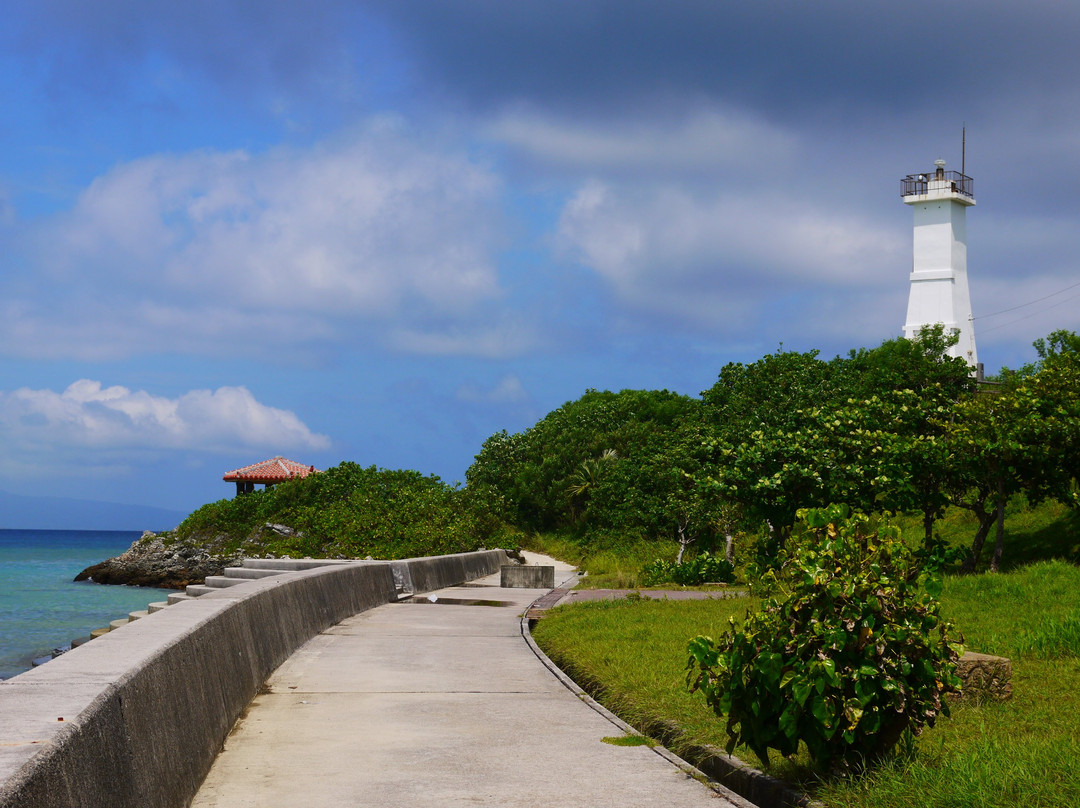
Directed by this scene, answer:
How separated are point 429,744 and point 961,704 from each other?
401 cm

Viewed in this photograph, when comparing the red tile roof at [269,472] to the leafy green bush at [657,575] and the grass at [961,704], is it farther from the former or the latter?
the grass at [961,704]

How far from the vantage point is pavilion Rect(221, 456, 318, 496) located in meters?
60.7

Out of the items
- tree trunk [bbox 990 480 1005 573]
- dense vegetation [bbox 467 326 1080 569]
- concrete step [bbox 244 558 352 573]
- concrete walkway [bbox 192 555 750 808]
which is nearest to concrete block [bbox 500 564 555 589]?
dense vegetation [bbox 467 326 1080 569]

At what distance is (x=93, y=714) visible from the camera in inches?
165

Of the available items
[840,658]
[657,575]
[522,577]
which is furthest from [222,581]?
[840,658]

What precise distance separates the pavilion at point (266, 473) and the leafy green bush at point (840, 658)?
56378 mm

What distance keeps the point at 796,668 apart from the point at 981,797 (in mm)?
1022

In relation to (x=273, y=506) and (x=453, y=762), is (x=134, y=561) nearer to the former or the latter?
(x=273, y=506)

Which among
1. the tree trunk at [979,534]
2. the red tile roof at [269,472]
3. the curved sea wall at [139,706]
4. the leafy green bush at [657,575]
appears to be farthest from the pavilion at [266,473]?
the curved sea wall at [139,706]

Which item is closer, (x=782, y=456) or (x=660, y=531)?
(x=782, y=456)

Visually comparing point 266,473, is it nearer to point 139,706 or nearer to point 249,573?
point 249,573

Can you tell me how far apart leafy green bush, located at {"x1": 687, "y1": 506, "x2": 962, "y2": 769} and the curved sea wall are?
2.88 metres

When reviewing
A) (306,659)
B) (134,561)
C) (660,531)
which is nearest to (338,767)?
(306,659)

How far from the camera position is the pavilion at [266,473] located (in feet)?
199
